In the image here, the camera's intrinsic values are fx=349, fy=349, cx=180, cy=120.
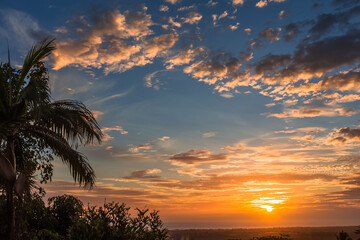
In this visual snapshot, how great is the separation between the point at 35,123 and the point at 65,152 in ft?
5.37

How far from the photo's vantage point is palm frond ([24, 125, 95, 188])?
1377 cm

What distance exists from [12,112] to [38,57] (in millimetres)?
2396

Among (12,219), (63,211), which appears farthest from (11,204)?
(63,211)

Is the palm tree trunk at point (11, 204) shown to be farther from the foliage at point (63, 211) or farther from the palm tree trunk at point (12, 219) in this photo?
the foliage at point (63, 211)

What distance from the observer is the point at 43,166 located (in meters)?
17.3

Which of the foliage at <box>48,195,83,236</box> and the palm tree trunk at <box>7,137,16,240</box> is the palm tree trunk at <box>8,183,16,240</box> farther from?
the foliage at <box>48,195,83,236</box>

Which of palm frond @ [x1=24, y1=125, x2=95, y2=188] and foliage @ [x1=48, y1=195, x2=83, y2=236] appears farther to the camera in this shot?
foliage @ [x1=48, y1=195, x2=83, y2=236]

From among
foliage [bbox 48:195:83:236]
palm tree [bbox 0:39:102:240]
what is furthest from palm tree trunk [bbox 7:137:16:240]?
foliage [bbox 48:195:83:236]

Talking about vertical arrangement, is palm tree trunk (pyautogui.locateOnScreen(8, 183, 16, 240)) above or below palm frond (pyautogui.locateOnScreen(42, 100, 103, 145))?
below

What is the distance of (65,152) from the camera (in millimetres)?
13781

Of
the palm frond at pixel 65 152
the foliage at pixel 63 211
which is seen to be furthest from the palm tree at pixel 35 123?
the foliage at pixel 63 211

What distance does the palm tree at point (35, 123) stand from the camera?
40.1 feet

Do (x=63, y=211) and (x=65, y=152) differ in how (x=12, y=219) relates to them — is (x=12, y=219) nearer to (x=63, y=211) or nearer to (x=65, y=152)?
(x=65, y=152)

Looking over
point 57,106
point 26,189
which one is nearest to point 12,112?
point 57,106
